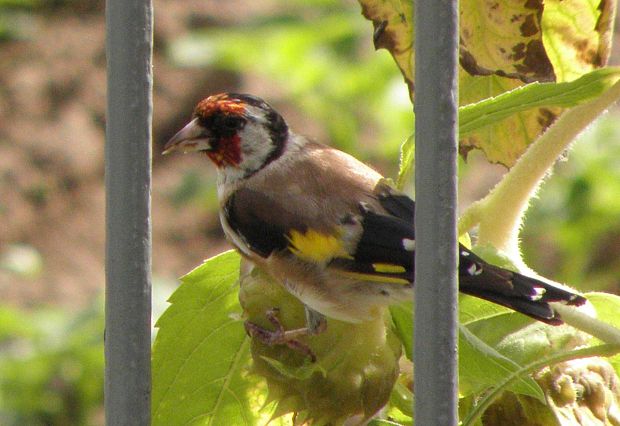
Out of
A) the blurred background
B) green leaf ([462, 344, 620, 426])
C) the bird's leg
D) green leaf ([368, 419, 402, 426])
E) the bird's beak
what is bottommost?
green leaf ([368, 419, 402, 426])

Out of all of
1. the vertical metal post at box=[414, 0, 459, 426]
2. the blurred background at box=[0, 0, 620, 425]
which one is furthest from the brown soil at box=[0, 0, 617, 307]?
the vertical metal post at box=[414, 0, 459, 426]

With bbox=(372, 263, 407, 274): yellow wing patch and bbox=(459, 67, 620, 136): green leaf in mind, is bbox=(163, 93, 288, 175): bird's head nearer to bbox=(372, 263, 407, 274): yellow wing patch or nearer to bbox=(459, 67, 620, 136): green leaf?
bbox=(372, 263, 407, 274): yellow wing patch

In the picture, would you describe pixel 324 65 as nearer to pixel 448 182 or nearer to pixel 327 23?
pixel 327 23

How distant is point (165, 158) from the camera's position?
211 inches

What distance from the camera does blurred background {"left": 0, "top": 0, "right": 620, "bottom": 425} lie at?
145 inches

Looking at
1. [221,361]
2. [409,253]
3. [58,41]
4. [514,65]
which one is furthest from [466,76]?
[58,41]

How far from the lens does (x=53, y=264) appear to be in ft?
16.4

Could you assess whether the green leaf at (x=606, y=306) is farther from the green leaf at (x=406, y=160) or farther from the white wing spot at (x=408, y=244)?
the white wing spot at (x=408, y=244)

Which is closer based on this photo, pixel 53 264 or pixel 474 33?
pixel 474 33

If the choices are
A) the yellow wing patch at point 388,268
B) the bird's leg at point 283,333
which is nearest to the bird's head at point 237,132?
the yellow wing patch at point 388,268

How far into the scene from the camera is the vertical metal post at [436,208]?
0.81 meters

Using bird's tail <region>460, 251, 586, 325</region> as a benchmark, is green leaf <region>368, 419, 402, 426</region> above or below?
below

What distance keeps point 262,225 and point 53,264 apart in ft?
11.9

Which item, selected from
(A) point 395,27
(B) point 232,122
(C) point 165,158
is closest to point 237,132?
(B) point 232,122
